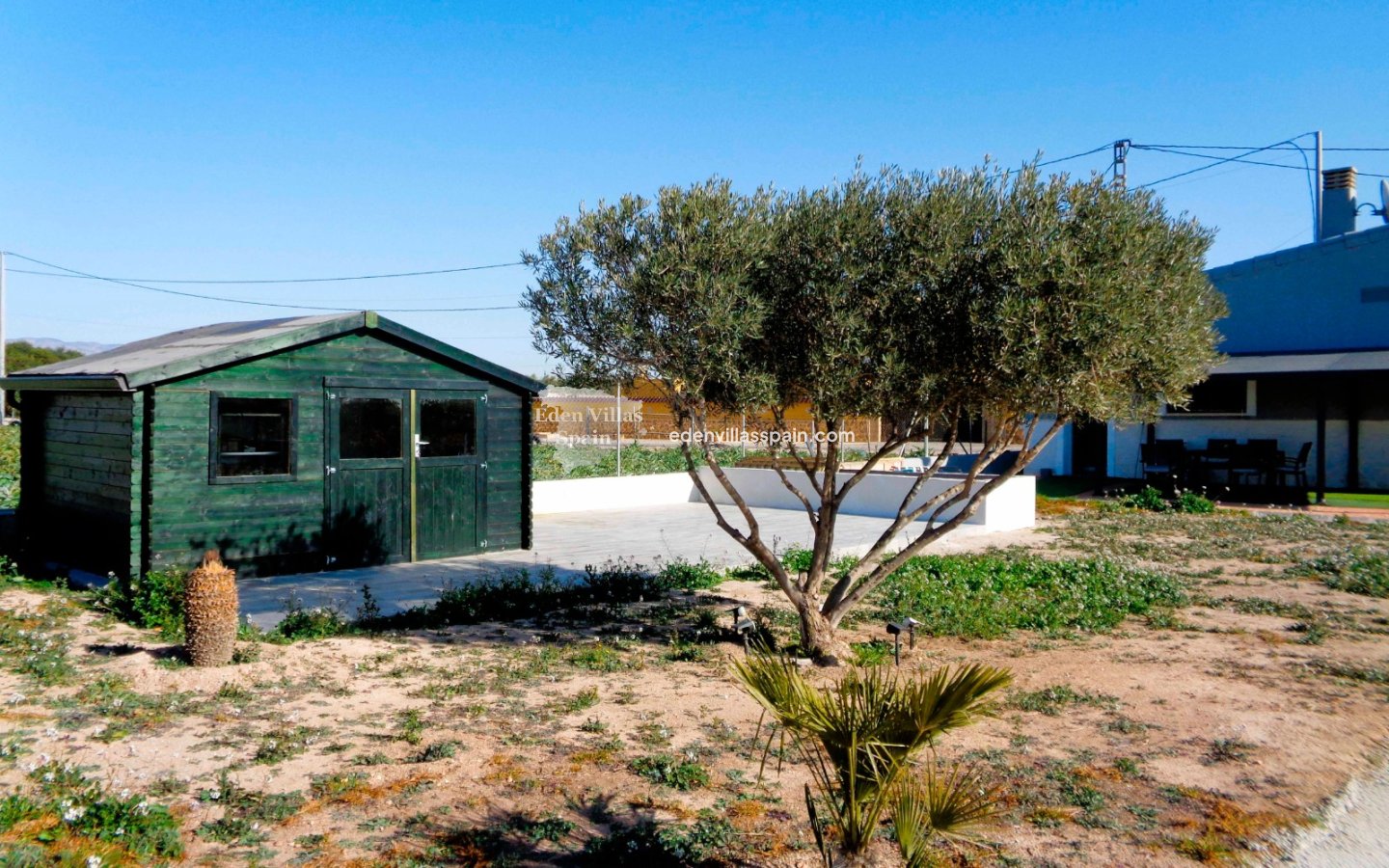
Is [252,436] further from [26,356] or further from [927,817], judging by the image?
[26,356]

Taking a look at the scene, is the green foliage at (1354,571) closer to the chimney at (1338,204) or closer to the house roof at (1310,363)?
the house roof at (1310,363)

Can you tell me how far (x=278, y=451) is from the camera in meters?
10.8

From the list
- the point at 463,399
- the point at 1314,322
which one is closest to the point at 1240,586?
the point at 463,399

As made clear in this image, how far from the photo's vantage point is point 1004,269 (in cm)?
648

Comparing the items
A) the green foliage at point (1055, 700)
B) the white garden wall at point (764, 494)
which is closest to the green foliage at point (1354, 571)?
the white garden wall at point (764, 494)

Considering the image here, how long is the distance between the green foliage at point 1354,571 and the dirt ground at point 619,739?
6.89ft

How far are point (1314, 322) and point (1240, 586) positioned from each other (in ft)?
47.6

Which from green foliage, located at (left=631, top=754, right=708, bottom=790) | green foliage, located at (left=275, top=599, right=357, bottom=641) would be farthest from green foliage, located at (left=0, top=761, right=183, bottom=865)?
green foliage, located at (left=275, top=599, right=357, bottom=641)

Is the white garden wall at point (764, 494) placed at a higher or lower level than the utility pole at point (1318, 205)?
lower

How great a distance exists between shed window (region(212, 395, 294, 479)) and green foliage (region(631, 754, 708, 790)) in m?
7.03

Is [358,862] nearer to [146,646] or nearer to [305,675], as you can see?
[305,675]

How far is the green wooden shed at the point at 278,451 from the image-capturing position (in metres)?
9.98

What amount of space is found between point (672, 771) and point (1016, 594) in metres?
6.22

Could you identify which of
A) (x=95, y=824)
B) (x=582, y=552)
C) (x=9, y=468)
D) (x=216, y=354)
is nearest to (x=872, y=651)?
(x=95, y=824)
